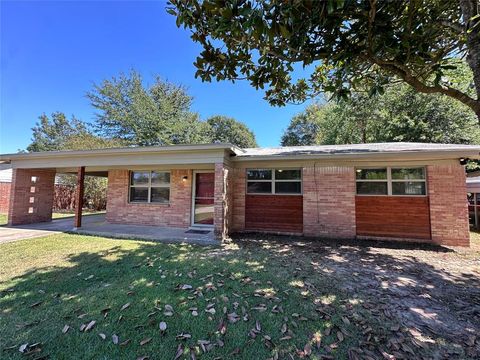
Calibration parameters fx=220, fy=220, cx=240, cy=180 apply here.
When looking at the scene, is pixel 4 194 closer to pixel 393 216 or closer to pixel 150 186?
pixel 150 186

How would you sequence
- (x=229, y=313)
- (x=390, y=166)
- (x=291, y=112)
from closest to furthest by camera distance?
(x=229, y=313), (x=390, y=166), (x=291, y=112)

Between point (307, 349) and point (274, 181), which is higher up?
point (274, 181)

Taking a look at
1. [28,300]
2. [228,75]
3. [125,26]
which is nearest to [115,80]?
[125,26]

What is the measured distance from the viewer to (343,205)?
7.77m

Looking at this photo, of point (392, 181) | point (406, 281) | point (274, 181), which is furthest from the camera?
point (274, 181)

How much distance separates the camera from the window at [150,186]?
9891mm

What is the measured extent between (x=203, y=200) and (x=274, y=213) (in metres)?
3.06

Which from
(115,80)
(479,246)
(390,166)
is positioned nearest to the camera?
(479,246)

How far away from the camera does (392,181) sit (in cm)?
752

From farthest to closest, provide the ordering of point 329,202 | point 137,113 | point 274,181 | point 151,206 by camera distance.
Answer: point 137,113, point 151,206, point 274,181, point 329,202

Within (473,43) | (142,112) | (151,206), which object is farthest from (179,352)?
(142,112)

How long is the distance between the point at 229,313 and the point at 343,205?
20.0 feet

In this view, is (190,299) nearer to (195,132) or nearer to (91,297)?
(91,297)

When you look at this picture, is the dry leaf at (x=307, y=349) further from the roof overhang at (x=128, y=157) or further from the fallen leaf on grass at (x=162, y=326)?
the roof overhang at (x=128, y=157)
